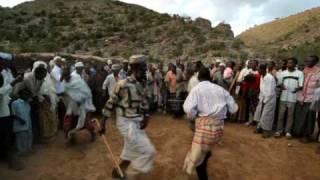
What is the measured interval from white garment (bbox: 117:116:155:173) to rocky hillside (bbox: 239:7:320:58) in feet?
81.1

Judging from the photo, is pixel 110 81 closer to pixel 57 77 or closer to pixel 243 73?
pixel 57 77

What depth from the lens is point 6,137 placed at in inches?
323

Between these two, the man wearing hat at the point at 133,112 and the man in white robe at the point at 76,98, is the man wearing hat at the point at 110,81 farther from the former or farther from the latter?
the man wearing hat at the point at 133,112

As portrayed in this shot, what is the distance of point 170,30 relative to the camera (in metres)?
30.8

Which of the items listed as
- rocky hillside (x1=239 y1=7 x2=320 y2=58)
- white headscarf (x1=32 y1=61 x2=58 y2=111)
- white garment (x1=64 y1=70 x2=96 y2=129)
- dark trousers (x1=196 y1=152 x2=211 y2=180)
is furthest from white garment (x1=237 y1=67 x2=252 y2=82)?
rocky hillside (x1=239 y1=7 x2=320 y2=58)

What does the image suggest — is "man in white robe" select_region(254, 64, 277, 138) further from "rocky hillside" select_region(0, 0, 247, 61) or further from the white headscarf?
"rocky hillside" select_region(0, 0, 247, 61)

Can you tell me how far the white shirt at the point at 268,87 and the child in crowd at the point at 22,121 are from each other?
16.7ft

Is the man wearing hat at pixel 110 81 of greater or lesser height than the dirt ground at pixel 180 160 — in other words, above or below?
above

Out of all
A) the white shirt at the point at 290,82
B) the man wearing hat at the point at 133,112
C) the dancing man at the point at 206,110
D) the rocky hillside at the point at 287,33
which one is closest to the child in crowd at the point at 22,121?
the man wearing hat at the point at 133,112

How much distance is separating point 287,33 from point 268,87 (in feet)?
113

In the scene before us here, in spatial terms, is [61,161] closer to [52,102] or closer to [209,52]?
[52,102]

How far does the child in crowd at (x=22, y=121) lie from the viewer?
28.3ft

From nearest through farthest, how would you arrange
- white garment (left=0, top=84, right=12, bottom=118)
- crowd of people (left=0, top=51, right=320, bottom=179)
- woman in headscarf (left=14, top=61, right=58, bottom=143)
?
crowd of people (left=0, top=51, right=320, bottom=179)
white garment (left=0, top=84, right=12, bottom=118)
woman in headscarf (left=14, top=61, right=58, bottom=143)

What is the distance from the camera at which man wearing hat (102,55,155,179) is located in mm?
7012
